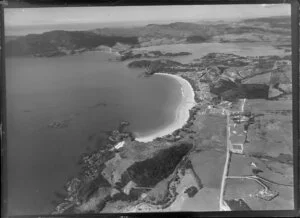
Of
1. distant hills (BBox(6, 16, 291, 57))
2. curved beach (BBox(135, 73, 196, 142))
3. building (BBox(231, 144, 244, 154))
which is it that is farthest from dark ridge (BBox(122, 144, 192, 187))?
distant hills (BBox(6, 16, 291, 57))

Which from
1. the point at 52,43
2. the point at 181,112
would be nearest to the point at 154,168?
the point at 181,112

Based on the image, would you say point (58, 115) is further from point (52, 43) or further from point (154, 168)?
point (154, 168)

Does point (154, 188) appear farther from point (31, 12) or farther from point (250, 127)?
point (31, 12)

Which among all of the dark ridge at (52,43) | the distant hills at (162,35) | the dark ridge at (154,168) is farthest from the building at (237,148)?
the dark ridge at (52,43)

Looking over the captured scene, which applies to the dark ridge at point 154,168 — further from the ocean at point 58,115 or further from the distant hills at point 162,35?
the distant hills at point 162,35

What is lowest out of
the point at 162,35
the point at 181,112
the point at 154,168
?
the point at 154,168

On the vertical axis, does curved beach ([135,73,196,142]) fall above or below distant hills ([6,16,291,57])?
below

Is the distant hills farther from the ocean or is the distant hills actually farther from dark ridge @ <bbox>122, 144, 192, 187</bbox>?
dark ridge @ <bbox>122, 144, 192, 187</bbox>
